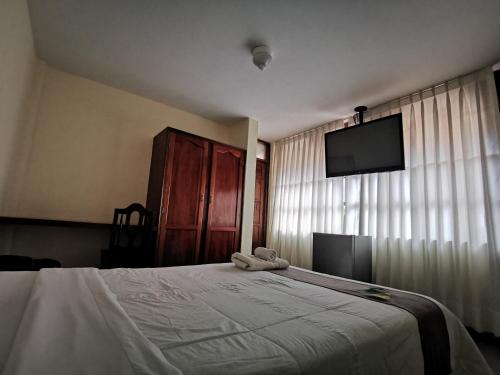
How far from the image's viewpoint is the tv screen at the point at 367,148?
9.10ft

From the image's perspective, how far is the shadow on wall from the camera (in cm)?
256

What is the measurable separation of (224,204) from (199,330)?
2.70 meters

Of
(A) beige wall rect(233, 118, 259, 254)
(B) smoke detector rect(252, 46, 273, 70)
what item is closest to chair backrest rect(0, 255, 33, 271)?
(A) beige wall rect(233, 118, 259, 254)

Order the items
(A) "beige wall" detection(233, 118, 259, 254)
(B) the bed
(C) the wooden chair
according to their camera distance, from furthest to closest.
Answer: (A) "beige wall" detection(233, 118, 259, 254)
(C) the wooden chair
(B) the bed

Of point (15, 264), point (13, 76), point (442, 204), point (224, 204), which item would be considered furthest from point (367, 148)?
point (15, 264)

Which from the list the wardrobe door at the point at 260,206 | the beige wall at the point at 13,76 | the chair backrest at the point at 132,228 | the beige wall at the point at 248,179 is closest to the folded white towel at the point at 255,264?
the chair backrest at the point at 132,228

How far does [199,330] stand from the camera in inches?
32.1

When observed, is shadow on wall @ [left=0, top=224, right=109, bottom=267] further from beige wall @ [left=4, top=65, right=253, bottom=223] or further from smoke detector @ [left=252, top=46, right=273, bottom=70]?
smoke detector @ [left=252, top=46, right=273, bottom=70]

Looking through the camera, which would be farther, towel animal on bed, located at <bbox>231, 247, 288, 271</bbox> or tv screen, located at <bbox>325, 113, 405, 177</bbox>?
tv screen, located at <bbox>325, 113, 405, 177</bbox>

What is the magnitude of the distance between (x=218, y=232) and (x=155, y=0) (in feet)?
8.62

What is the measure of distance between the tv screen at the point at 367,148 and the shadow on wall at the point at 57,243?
10.0 feet

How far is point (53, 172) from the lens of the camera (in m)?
Result: 2.80

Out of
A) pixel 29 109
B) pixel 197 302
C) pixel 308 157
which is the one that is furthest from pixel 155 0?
pixel 308 157

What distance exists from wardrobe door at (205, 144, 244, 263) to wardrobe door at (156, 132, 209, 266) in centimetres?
15
